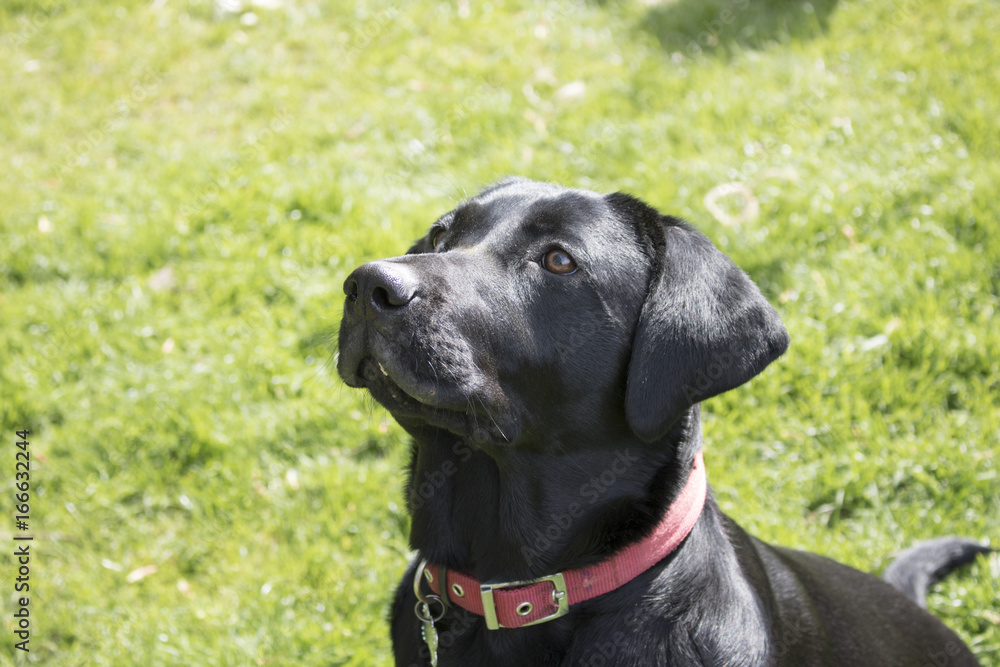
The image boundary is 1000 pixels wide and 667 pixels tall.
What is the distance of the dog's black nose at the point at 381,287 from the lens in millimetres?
2270

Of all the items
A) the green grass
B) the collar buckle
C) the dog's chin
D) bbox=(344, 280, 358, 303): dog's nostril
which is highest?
bbox=(344, 280, 358, 303): dog's nostril

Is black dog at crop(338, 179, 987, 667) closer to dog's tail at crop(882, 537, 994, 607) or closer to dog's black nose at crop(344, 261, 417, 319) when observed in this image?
dog's black nose at crop(344, 261, 417, 319)

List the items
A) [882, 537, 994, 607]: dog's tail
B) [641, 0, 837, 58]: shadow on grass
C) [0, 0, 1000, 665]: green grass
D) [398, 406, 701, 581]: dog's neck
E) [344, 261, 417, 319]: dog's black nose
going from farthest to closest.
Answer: [641, 0, 837, 58]: shadow on grass < [0, 0, 1000, 665]: green grass < [882, 537, 994, 607]: dog's tail < [398, 406, 701, 581]: dog's neck < [344, 261, 417, 319]: dog's black nose

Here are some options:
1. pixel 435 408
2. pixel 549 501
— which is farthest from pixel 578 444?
pixel 435 408

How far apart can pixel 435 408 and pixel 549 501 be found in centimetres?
50

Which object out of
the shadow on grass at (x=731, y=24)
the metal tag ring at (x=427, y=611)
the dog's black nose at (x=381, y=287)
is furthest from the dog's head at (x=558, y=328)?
the shadow on grass at (x=731, y=24)

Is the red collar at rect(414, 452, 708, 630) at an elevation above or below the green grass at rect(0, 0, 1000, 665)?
above

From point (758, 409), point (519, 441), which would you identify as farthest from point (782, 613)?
point (758, 409)

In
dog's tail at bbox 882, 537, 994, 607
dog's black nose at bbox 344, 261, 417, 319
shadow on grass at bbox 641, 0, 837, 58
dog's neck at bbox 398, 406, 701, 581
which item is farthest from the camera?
shadow on grass at bbox 641, 0, 837, 58

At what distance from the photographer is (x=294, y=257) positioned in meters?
5.19

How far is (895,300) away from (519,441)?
9.49 ft

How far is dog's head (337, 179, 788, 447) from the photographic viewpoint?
2.32 meters

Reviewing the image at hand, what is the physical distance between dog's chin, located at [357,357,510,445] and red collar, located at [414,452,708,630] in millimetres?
429

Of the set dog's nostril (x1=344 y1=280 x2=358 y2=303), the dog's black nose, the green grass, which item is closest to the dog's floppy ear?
the dog's black nose
